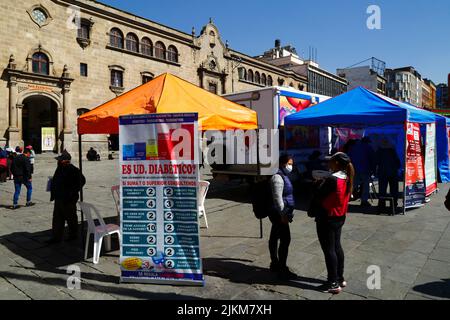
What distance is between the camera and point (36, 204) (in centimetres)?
1018

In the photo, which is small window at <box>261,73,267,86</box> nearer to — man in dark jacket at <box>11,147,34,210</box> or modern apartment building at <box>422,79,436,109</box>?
man in dark jacket at <box>11,147,34,210</box>

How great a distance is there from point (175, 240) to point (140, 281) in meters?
0.74

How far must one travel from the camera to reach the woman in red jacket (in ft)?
12.8

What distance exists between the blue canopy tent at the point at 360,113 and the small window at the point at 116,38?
25637 millimetres

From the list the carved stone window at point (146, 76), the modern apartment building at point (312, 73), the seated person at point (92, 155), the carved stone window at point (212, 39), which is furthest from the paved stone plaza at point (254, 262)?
the modern apartment building at point (312, 73)

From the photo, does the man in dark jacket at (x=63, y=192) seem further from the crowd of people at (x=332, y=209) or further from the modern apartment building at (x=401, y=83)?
the modern apartment building at (x=401, y=83)

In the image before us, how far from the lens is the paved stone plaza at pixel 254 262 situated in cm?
412

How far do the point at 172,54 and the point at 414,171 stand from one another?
103 feet

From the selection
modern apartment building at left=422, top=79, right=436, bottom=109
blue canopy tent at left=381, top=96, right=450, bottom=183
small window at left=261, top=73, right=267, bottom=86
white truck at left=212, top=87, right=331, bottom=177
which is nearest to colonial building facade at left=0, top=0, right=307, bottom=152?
small window at left=261, top=73, right=267, bottom=86

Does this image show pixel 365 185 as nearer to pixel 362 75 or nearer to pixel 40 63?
pixel 40 63

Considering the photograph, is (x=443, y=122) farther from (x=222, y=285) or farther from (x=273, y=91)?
(x=222, y=285)

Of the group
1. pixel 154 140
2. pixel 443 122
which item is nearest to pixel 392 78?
pixel 443 122

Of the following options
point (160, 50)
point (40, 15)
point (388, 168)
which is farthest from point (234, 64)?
point (388, 168)

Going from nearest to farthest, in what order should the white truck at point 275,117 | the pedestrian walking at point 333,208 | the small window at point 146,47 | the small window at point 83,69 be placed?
the pedestrian walking at point 333,208 < the white truck at point 275,117 < the small window at point 83,69 < the small window at point 146,47
